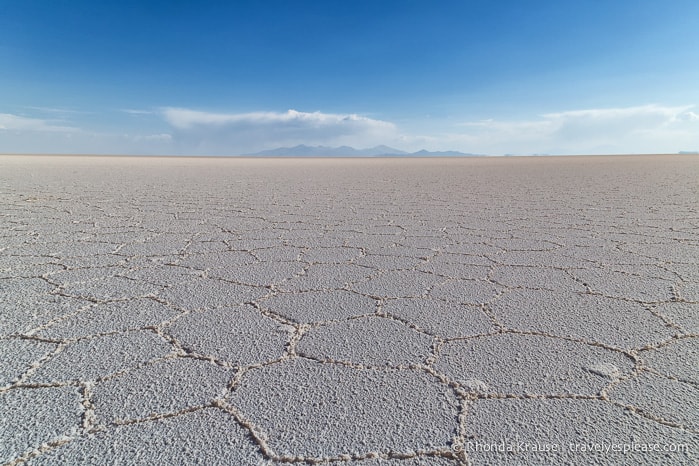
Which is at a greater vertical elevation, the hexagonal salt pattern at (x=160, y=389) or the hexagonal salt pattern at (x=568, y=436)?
the hexagonal salt pattern at (x=160, y=389)

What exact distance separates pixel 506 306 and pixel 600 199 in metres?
4.41

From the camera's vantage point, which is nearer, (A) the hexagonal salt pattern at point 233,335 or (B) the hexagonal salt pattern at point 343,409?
(B) the hexagonal salt pattern at point 343,409

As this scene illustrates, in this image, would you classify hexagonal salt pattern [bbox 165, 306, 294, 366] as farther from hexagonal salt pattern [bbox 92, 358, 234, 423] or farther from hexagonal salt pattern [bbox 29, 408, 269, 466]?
hexagonal salt pattern [bbox 29, 408, 269, 466]

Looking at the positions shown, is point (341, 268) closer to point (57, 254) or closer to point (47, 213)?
point (57, 254)

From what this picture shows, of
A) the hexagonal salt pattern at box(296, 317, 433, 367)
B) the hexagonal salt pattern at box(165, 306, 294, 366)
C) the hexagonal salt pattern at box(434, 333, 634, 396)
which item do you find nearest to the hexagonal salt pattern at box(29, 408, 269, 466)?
the hexagonal salt pattern at box(165, 306, 294, 366)

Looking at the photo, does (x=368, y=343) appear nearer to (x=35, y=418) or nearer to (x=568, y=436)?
(x=568, y=436)

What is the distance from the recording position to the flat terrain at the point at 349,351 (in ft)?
2.87

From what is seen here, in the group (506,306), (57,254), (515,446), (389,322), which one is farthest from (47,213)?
(515,446)

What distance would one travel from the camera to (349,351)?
4.18ft

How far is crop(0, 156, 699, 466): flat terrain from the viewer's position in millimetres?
875

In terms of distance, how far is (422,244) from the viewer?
2754mm

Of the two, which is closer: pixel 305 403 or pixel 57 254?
pixel 305 403

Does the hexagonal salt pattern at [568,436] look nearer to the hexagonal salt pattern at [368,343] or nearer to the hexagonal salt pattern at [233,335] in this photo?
the hexagonal salt pattern at [368,343]

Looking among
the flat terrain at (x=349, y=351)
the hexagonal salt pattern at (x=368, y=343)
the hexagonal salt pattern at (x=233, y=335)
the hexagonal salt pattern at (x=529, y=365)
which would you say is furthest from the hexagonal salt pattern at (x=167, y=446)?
the hexagonal salt pattern at (x=529, y=365)
